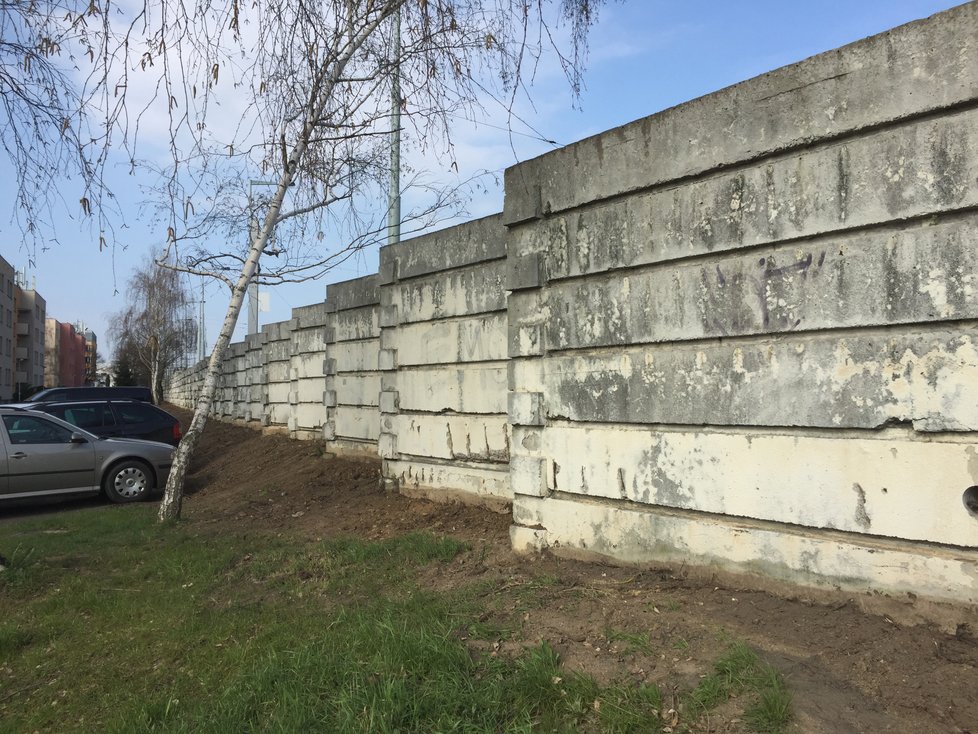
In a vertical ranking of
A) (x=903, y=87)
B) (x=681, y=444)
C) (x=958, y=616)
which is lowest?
(x=958, y=616)

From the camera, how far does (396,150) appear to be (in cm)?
915

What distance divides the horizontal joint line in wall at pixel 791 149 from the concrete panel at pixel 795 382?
102cm

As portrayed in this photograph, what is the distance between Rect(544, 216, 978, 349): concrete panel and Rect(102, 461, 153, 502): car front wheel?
8371 millimetres

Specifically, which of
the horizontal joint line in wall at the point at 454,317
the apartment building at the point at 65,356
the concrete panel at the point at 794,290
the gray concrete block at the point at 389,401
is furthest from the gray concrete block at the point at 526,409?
the apartment building at the point at 65,356

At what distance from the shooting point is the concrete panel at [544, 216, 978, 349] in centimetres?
338

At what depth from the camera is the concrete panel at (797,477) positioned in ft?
11.1

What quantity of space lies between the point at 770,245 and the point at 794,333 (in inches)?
20.5

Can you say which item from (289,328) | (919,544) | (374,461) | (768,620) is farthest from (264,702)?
(289,328)

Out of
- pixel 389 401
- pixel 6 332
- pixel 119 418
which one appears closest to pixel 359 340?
pixel 389 401

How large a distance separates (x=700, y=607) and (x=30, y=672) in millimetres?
4145

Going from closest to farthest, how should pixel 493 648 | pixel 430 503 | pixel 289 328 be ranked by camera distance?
pixel 493 648, pixel 430 503, pixel 289 328

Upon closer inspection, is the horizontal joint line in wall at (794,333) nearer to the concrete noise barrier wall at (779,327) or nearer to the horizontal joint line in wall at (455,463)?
the concrete noise barrier wall at (779,327)

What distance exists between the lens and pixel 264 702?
3676mm

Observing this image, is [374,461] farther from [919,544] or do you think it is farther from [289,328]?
[919,544]
